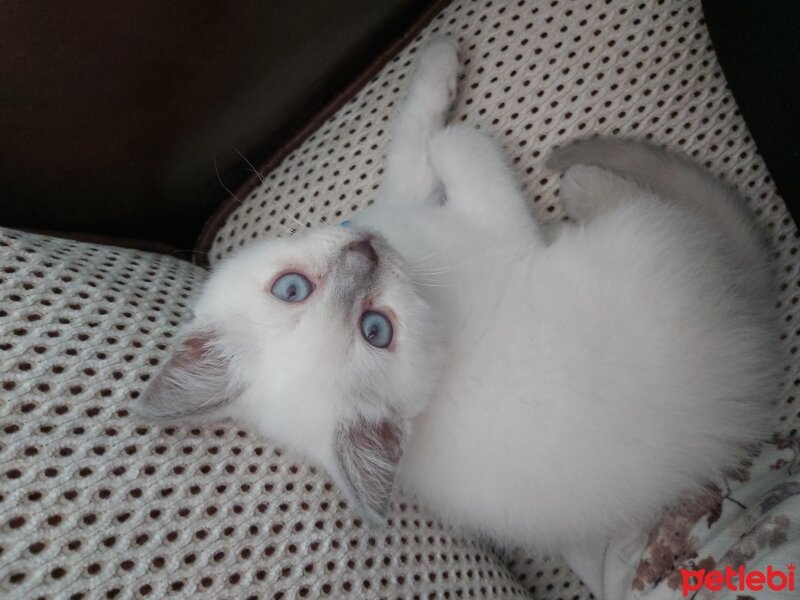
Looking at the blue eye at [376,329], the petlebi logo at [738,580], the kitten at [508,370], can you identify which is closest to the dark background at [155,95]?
the kitten at [508,370]

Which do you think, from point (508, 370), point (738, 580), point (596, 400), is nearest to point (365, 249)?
point (508, 370)

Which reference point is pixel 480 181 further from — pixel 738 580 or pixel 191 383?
pixel 738 580

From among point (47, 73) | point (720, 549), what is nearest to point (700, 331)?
point (720, 549)

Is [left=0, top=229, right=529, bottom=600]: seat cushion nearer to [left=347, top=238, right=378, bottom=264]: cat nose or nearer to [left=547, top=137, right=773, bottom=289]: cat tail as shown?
[left=347, top=238, right=378, bottom=264]: cat nose

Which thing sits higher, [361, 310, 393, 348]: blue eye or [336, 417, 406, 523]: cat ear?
[361, 310, 393, 348]: blue eye

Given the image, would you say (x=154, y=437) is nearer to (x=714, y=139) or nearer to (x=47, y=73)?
(x=47, y=73)

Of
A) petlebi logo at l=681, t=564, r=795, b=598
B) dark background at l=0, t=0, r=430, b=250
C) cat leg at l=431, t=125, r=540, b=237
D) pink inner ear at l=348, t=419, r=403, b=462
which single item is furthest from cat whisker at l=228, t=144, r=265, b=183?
petlebi logo at l=681, t=564, r=795, b=598
